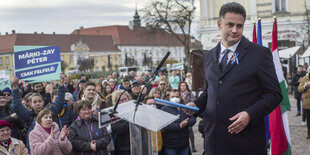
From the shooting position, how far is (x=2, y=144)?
5074 millimetres

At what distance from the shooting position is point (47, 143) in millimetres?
5035

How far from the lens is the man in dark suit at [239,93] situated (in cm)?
276

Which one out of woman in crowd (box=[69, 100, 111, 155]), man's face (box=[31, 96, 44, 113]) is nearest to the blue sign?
man's face (box=[31, 96, 44, 113])

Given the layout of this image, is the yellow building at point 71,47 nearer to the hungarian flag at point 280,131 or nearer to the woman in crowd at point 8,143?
the woman in crowd at point 8,143

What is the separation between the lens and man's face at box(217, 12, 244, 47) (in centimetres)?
284

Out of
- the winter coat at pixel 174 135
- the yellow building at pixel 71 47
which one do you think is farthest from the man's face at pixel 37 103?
the yellow building at pixel 71 47

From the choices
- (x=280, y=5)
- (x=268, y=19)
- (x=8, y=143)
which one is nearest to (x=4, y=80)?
(x=8, y=143)

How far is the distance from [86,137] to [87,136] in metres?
0.02

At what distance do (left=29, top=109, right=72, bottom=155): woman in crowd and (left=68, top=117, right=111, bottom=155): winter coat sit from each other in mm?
219

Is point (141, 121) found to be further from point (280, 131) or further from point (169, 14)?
point (169, 14)

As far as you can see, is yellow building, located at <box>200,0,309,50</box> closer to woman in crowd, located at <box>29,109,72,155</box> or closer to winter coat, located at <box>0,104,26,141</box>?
winter coat, located at <box>0,104,26,141</box>

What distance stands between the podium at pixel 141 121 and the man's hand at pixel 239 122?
0.75m

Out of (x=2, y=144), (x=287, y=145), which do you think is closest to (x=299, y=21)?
(x=287, y=145)

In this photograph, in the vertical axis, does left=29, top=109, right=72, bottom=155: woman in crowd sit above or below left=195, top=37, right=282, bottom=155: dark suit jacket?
below
